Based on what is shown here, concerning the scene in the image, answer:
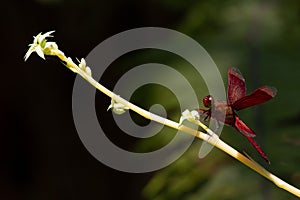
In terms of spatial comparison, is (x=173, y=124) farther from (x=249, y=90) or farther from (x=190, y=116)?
(x=249, y=90)

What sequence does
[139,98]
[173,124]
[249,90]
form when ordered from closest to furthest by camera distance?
[173,124] < [249,90] < [139,98]

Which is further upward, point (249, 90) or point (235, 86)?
point (249, 90)

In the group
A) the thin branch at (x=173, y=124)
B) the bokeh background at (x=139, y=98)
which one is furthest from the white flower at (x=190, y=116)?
the bokeh background at (x=139, y=98)

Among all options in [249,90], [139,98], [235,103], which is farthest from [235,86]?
[139,98]

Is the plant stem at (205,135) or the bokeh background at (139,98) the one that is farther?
the bokeh background at (139,98)

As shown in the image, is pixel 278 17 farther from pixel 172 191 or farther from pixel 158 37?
pixel 172 191

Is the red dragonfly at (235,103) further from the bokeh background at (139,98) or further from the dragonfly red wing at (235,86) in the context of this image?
the bokeh background at (139,98)

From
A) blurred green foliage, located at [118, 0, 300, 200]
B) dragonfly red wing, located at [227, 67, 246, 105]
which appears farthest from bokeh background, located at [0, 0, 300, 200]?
dragonfly red wing, located at [227, 67, 246, 105]
